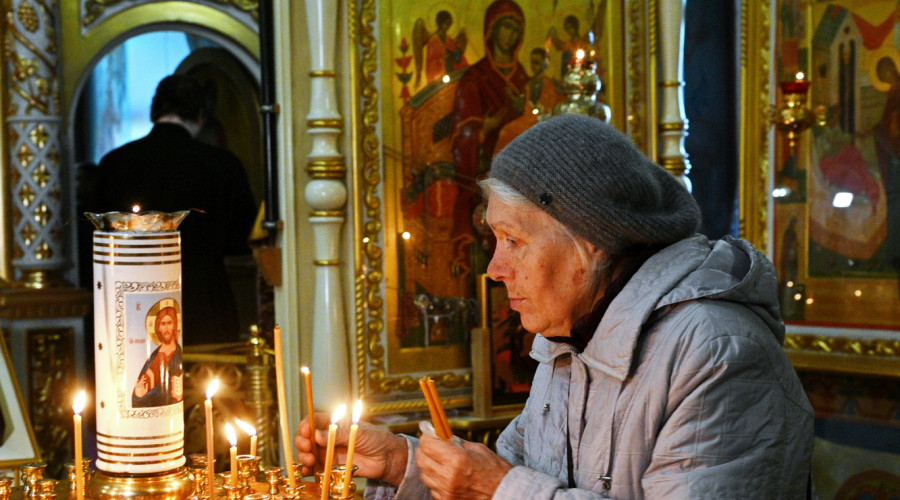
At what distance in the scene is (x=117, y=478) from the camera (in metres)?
1.55

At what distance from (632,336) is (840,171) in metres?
2.47

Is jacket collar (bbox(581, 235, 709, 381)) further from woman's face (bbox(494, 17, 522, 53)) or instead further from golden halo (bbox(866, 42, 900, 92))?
golden halo (bbox(866, 42, 900, 92))

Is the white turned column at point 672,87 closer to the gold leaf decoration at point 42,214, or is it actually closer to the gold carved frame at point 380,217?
the gold carved frame at point 380,217

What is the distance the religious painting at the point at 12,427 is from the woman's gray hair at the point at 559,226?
1476 mm

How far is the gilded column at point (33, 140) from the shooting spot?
455 cm

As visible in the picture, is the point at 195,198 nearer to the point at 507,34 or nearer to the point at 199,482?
the point at 507,34

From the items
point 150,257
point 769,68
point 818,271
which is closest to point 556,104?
point 769,68

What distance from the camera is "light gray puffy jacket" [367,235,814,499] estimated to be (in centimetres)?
167

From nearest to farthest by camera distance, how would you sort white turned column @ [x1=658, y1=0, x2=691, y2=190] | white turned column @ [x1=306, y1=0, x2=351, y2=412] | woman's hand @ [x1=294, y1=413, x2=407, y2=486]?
woman's hand @ [x1=294, y1=413, x2=407, y2=486]
white turned column @ [x1=306, y1=0, x2=351, y2=412]
white turned column @ [x1=658, y1=0, x2=691, y2=190]

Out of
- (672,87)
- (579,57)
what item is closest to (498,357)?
(579,57)

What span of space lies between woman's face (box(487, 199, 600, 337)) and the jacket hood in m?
0.09

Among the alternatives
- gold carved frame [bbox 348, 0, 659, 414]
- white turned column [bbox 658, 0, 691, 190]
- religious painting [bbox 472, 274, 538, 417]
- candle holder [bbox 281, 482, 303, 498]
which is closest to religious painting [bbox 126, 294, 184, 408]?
candle holder [bbox 281, 482, 303, 498]

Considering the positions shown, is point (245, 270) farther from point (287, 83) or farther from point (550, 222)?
point (550, 222)

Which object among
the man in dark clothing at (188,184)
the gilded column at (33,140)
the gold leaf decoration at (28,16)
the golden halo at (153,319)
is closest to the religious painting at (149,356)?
the golden halo at (153,319)
